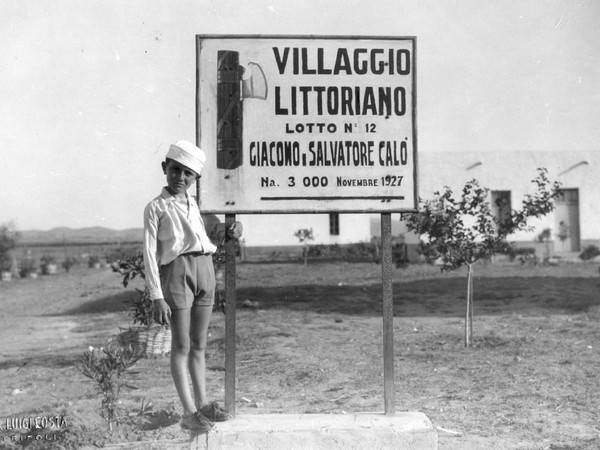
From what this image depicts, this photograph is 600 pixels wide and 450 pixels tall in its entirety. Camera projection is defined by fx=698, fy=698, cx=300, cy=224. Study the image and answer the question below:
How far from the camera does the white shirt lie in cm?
391

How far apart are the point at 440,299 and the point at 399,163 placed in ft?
40.9

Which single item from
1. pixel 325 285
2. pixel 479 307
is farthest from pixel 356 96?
pixel 325 285

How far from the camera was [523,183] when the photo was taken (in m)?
28.8

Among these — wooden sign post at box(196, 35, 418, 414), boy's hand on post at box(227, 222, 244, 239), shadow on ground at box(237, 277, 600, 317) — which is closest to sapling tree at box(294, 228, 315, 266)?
shadow on ground at box(237, 277, 600, 317)

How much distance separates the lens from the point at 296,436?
4.14 m

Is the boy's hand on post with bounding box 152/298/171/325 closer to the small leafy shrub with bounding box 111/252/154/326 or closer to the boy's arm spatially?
the boy's arm

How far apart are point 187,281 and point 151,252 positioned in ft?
0.86

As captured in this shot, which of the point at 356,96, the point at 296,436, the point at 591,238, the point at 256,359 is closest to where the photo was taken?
the point at 296,436

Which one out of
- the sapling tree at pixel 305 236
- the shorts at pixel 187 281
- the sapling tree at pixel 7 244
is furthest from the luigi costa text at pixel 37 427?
the sapling tree at pixel 7 244

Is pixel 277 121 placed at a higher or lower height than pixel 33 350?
higher

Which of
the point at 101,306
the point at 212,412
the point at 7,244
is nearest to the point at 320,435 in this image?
the point at 212,412

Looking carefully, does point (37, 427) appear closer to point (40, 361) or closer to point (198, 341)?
point (198, 341)

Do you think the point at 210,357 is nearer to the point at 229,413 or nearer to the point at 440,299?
the point at 229,413

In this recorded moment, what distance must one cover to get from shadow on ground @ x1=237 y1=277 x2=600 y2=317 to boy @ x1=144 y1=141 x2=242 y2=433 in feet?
32.8
